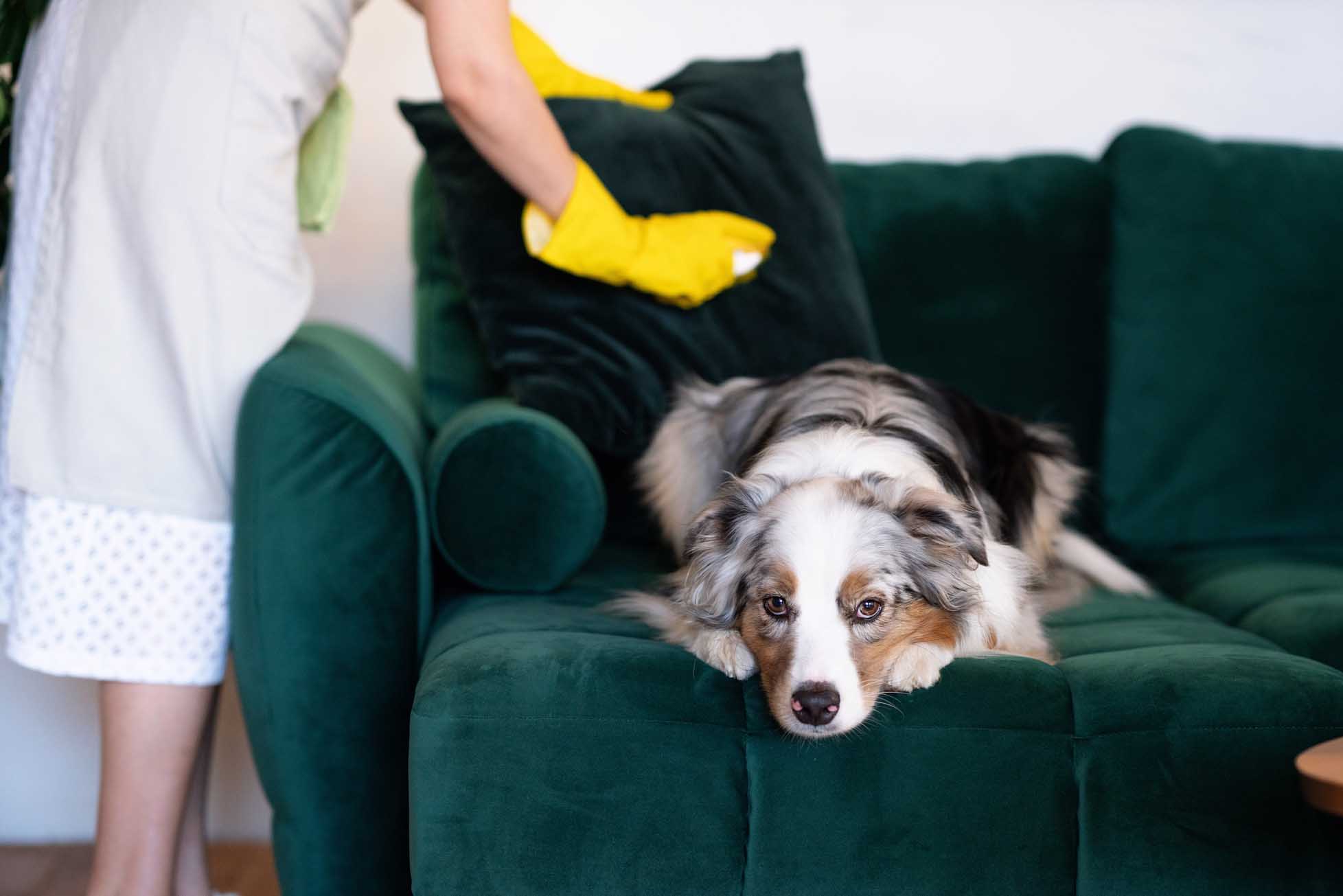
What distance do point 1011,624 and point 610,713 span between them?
68 centimetres

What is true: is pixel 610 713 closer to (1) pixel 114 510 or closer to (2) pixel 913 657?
(2) pixel 913 657

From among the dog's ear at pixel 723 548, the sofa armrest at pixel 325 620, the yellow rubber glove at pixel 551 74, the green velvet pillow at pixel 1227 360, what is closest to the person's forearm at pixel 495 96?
the yellow rubber glove at pixel 551 74

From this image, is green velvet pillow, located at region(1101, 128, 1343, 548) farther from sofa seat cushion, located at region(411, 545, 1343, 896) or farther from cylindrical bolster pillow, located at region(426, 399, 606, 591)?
cylindrical bolster pillow, located at region(426, 399, 606, 591)

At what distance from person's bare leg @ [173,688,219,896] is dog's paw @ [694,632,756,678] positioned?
100 centimetres

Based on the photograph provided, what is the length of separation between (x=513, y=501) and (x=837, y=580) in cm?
60

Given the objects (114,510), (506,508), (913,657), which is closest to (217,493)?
(114,510)

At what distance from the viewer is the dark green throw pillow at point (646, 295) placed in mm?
2436

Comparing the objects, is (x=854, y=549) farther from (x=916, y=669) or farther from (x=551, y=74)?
(x=551, y=74)

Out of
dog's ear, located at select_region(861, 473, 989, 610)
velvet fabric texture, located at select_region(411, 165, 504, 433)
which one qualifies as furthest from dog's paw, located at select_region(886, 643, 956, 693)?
velvet fabric texture, located at select_region(411, 165, 504, 433)

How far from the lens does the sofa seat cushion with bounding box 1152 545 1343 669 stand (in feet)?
6.46

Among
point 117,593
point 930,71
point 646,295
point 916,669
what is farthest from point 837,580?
point 930,71

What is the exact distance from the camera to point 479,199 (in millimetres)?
2477

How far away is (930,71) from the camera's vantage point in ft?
10.5

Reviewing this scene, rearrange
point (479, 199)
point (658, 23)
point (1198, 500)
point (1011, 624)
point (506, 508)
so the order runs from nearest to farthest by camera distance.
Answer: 1. point (1011, 624)
2. point (506, 508)
3. point (479, 199)
4. point (1198, 500)
5. point (658, 23)
